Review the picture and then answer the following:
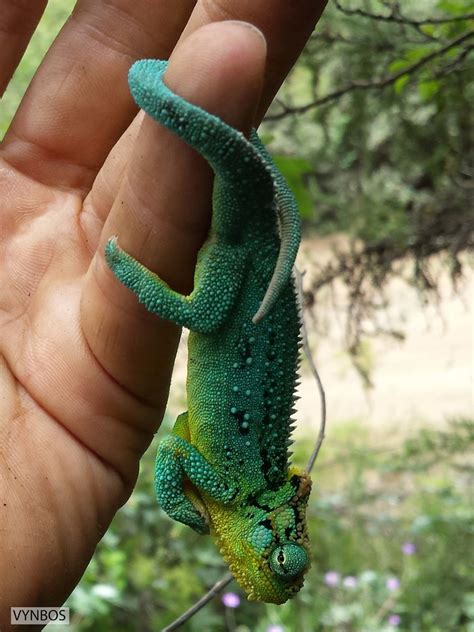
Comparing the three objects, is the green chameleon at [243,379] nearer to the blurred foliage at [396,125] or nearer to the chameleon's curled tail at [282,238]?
the chameleon's curled tail at [282,238]

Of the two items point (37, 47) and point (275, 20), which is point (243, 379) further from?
point (37, 47)

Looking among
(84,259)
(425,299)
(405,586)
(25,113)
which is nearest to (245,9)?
(84,259)

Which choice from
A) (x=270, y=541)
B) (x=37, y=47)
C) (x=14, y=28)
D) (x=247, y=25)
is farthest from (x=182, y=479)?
(x=37, y=47)

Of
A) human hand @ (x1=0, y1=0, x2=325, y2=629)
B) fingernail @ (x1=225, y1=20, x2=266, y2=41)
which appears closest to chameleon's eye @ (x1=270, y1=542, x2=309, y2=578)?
human hand @ (x1=0, y1=0, x2=325, y2=629)

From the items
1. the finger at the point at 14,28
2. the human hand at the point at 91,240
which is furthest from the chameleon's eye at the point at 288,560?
the finger at the point at 14,28

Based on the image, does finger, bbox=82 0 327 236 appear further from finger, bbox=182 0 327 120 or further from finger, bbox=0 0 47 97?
finger, bbox=0 0 47 97
